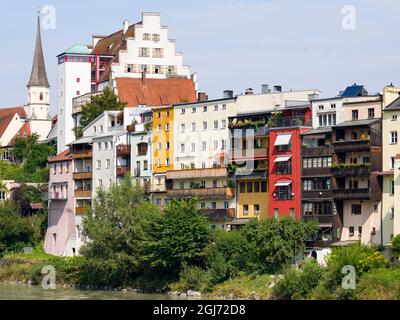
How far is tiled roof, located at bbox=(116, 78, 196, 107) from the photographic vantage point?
10644 centimetres

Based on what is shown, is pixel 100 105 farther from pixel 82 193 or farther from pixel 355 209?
pixel 355 209

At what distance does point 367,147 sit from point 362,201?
3102 mm

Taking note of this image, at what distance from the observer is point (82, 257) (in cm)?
8669

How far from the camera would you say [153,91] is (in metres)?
108

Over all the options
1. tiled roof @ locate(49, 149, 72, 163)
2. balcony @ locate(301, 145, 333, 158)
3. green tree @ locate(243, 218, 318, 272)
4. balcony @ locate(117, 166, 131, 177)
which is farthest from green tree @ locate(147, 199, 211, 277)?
tiled roof @ locate(49, 149, 72, 163)

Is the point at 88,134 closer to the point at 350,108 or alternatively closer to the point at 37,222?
the point at 37,222

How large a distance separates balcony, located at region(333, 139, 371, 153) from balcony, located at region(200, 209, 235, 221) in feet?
36.3

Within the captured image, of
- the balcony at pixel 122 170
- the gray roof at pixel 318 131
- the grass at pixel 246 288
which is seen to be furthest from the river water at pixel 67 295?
the balcony at pixel 122 170

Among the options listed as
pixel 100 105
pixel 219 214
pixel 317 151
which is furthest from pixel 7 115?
pixel 317 151

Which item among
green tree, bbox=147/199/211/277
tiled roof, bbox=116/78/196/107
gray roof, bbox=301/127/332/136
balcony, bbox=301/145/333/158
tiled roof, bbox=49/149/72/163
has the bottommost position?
green tree, bbox=147/199/211/277

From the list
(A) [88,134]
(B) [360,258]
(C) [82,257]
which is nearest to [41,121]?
(A) [88,134]

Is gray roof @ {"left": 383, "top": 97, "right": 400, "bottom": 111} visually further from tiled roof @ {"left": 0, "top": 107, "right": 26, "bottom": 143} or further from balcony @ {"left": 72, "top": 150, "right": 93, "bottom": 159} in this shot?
tiled roof @ {"left": 0, "top": 107, "right": 26, "bottom": 143}

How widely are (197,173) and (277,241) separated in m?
15.4

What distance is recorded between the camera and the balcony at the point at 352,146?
74688 mm
